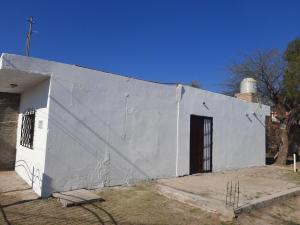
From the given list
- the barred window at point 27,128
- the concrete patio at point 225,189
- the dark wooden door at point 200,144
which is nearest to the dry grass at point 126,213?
the concrete patio at point 225,189

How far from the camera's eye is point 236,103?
13359mm

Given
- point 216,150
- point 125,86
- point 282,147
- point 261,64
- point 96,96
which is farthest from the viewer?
point 261,64

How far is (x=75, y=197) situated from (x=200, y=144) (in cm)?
591

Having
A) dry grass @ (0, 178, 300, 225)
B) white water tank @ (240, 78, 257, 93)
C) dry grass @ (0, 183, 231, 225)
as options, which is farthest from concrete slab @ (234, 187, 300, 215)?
white water tank @ (240, 78, 257, 93)

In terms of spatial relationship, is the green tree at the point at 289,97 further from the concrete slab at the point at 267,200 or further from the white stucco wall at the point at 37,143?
the white stucco wall at the point at 37,143

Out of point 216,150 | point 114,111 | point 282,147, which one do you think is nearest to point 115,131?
point 114,111

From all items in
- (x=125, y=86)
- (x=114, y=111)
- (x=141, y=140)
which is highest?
(x=125, y=86)

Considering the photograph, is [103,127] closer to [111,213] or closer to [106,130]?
[106,130]

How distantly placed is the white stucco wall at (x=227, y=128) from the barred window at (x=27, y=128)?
485cm

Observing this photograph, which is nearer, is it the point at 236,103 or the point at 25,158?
the point at 25,158

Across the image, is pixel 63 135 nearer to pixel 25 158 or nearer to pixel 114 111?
pixel 114 111

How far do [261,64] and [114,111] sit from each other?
16788mm

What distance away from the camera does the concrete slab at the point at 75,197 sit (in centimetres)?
650

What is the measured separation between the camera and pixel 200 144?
11430 mm
